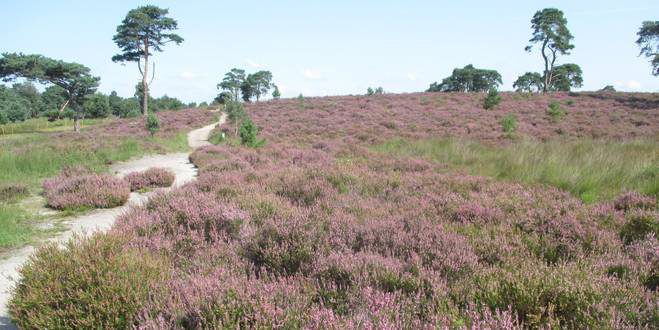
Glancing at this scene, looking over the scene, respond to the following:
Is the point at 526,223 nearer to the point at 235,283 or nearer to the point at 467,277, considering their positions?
the point at 467,277

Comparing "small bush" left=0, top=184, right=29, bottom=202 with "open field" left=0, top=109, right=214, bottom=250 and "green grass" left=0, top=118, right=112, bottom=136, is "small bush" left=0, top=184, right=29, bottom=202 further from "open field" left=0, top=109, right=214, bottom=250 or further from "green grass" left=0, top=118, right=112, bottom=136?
"green grass" left=0, top=118, right=112, bottom=136

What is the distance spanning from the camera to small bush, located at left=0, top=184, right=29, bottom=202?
780 cm

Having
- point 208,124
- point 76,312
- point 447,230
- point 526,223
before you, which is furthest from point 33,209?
point 208,124

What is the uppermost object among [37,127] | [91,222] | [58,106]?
[58,106]

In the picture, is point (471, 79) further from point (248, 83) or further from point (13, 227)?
point (13, 227)

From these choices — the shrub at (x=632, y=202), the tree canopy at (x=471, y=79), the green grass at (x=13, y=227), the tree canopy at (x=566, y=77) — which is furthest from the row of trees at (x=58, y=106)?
the tree canopy at (x=566, y=77)

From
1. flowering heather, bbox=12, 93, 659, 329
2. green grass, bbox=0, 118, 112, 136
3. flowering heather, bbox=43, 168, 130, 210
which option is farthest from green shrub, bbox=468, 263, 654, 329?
green grass, bbox=0, 118, 112, 136

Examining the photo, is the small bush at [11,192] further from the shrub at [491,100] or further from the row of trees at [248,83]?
the row of trees at [248,83]

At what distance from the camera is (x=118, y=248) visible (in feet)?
11.5

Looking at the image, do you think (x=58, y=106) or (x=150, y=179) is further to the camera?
(x=58, y=106)

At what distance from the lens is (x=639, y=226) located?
4.39 m

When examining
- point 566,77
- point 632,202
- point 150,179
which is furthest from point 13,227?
point 566,77

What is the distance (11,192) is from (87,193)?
89.1 inches

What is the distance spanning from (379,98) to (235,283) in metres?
39.1
